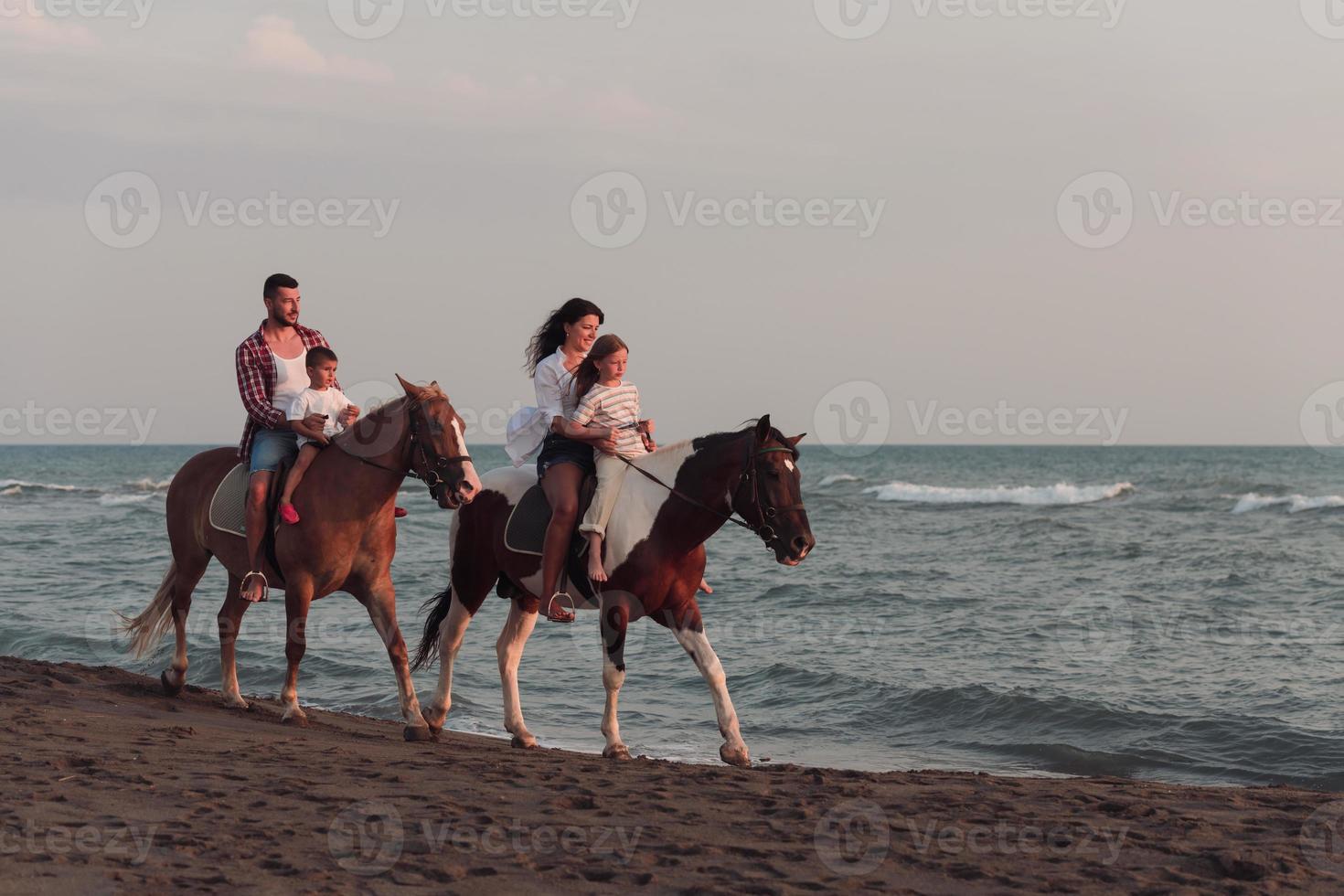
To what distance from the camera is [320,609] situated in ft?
55.3

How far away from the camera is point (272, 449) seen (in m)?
8.36

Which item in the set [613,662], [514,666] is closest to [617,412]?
[613,662]

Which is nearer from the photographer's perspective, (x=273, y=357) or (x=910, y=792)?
(x=910, y=792)

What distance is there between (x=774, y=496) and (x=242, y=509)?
4.03 meters

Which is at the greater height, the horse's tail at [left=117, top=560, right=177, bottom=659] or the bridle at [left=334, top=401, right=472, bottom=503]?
the bridle at [left=334, top=401, right=472, bottom=503]

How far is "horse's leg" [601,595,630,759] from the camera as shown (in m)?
7.48

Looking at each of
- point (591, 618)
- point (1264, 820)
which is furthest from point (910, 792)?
point (591, 618)

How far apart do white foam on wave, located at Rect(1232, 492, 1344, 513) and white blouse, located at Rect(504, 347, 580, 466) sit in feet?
105

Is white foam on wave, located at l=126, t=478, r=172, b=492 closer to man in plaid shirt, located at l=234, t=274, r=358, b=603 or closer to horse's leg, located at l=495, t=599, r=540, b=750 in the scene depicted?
man in plaid shirt, located at l=234, t=274, r=358, b=603

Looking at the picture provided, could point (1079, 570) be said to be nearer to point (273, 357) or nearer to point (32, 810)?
point (273, 357)

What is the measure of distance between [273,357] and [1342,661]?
10485mm

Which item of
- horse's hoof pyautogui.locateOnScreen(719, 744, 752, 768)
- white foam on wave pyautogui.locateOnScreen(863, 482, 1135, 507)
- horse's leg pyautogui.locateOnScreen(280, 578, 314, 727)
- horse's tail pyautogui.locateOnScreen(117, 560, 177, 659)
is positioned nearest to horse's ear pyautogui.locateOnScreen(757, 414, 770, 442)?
horse's hoof pyautogui.locateOnScreen(719, 744, 752, 768)

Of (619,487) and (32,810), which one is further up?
(619,487)

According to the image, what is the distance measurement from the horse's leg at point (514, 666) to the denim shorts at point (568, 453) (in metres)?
1.14
